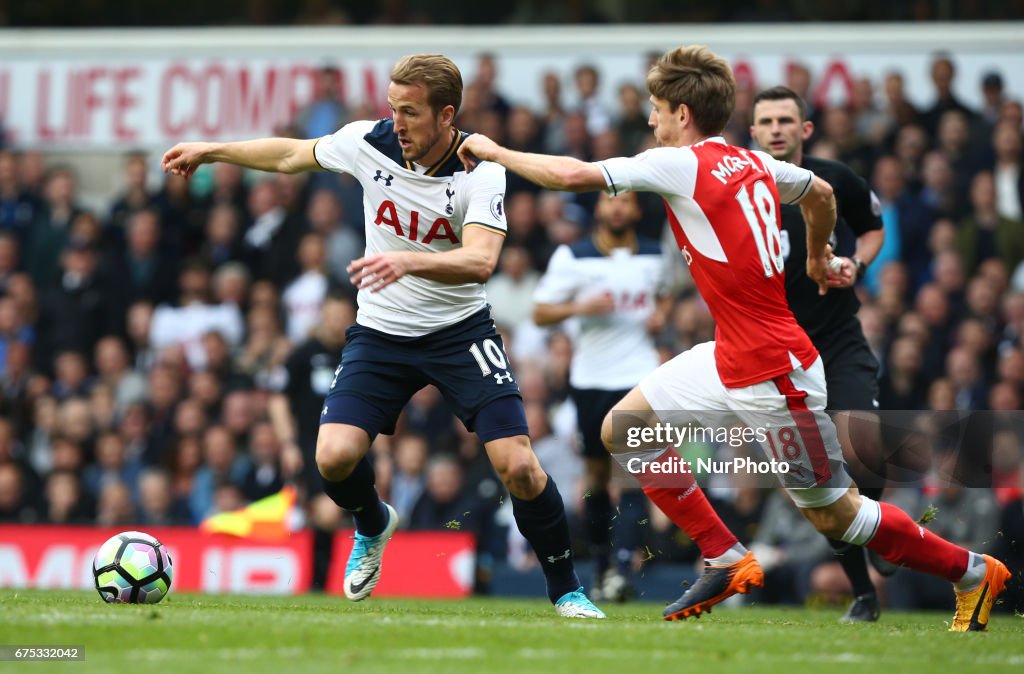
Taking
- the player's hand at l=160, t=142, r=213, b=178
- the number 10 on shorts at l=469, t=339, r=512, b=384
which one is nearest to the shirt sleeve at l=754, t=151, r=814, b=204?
the number 10 on shorts at l=469, t=339, r=512, b=384

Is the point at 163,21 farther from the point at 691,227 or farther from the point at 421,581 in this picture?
→ the point at 691,227

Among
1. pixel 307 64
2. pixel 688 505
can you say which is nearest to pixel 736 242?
pixel 688 505

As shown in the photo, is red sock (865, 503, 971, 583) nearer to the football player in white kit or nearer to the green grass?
the green grass

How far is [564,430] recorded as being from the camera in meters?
12.6

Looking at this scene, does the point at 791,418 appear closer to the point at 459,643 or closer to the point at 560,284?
the point at 459,643

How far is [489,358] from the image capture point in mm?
7273

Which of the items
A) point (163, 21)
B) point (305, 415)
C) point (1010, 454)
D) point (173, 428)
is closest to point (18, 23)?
point (163, 21)

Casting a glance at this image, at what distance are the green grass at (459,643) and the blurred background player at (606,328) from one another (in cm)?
280

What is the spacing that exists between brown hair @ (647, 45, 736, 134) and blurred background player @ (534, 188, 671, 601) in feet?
10.8

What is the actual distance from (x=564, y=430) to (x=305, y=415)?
252cm

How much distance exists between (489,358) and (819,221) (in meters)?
1.69

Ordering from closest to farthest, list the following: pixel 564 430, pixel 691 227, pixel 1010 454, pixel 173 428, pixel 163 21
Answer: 1. pixel 691 227
2. pixel 1010 454
3. pixel 564 430
4. pixel 173 428
5. pixel 163 21

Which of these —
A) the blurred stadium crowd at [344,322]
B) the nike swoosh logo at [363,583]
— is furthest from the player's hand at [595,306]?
the nike swoosh logo at [363,583]

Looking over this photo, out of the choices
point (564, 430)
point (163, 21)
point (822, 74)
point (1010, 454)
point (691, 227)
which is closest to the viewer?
point (691, 227)
